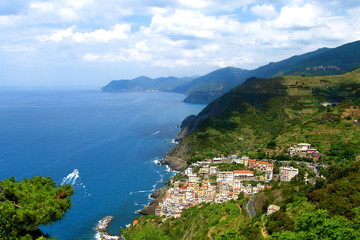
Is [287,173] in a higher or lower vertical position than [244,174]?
higher

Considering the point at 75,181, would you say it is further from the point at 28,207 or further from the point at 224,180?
the point at 28,207

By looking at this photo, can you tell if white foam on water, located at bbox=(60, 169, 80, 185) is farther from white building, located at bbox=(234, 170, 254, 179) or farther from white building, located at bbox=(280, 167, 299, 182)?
white building, located at bbox=(280, 167, 299, 182)

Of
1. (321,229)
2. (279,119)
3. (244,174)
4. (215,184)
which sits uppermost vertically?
(321,229)

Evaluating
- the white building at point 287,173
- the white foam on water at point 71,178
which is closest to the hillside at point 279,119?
the white building at point 287,173

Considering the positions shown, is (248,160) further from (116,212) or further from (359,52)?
(359,52)

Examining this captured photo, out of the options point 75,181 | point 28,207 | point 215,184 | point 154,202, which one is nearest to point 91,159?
point 75,181

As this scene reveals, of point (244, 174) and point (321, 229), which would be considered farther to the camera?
point (244, 174)

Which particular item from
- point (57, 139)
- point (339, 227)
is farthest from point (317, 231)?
point (57, 139)

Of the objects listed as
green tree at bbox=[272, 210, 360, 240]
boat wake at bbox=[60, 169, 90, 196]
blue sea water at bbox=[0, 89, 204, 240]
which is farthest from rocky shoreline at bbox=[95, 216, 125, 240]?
green tree at bbox=[272, 210, 360, 240]
